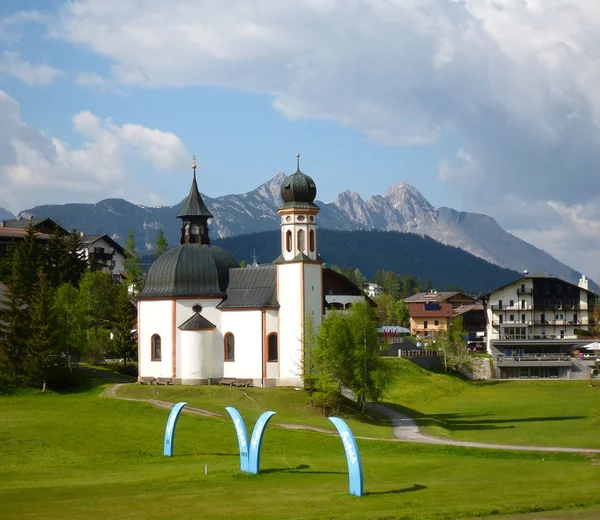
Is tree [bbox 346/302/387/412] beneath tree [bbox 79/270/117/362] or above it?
beneath

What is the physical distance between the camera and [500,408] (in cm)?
7494

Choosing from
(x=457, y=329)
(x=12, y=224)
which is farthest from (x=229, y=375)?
(x=12, y=224)

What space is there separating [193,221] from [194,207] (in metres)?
1.24

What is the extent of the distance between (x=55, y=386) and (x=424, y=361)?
1844 inches

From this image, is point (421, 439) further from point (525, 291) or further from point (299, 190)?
point (525, 291)

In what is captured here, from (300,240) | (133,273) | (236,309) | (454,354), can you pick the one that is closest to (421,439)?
(300,240)

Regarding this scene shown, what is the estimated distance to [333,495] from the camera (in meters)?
33.6

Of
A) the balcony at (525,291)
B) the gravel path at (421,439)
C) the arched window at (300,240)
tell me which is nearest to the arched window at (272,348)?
the arched window at (300,240)

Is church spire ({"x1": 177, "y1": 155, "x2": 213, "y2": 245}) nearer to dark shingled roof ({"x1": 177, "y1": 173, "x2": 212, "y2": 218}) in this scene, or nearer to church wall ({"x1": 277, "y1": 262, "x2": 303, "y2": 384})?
dark shingled roof ({"x1": 177, "y1": 173, "x2": 212, "y2": 218})

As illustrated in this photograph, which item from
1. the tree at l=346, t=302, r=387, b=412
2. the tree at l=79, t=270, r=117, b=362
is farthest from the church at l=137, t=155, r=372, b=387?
the tree at l=79, t=270, r=117, b=362

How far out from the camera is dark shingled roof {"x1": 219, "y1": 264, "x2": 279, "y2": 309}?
227ft

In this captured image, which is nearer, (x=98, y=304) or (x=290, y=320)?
(x=290, y=320)

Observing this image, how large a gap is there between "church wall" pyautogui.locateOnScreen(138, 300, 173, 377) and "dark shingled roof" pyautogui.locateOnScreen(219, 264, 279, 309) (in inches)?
170

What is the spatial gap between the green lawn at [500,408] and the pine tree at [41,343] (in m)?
25.6
